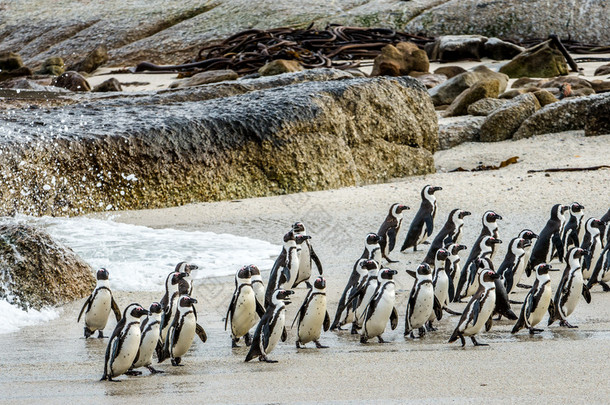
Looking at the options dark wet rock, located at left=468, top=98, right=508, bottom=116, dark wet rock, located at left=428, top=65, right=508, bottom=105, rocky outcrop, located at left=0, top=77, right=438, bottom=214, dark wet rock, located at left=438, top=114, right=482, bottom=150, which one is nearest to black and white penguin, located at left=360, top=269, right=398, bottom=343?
rocky outcrop, located at left=0, top=77, right=438, bottom=214

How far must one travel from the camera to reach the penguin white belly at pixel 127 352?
4.03 meters

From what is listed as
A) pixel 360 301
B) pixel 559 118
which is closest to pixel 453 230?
pixel 360 301

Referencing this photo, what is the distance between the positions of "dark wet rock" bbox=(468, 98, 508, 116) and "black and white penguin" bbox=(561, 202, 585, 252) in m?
5.92

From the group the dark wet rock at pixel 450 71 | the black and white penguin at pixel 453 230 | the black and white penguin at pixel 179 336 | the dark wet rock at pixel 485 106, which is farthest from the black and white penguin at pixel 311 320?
the dark wet rock at pixel 450 71

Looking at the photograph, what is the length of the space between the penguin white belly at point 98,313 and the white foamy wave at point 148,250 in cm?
90

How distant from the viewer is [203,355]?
457cm

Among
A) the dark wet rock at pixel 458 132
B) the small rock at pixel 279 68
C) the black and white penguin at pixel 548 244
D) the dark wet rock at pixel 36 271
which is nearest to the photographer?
the dark wet rock at pixel 36 271

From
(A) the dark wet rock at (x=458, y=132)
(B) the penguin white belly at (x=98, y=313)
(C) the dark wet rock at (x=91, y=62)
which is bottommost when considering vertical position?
(B) the penguin white belly at (x=98, y=313)

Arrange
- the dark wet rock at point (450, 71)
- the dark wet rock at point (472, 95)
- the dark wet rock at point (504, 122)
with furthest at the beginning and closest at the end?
the dark wet rock at point (450, 71) < the dark wet rock at point (472, 95) < the dark wet rock at point (504, 122)

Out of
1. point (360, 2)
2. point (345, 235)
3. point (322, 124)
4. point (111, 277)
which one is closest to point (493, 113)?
point (322, 124)

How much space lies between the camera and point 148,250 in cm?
679

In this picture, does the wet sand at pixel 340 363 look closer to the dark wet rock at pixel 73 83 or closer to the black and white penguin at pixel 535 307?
the black and white penguin at pixel 535 307

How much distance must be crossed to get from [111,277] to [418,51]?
11938 millimetres

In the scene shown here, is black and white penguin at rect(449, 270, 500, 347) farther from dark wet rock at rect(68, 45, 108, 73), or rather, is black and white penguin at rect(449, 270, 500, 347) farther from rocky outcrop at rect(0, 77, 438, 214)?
dark wet rock at rect(68, 45, 108, 73)
